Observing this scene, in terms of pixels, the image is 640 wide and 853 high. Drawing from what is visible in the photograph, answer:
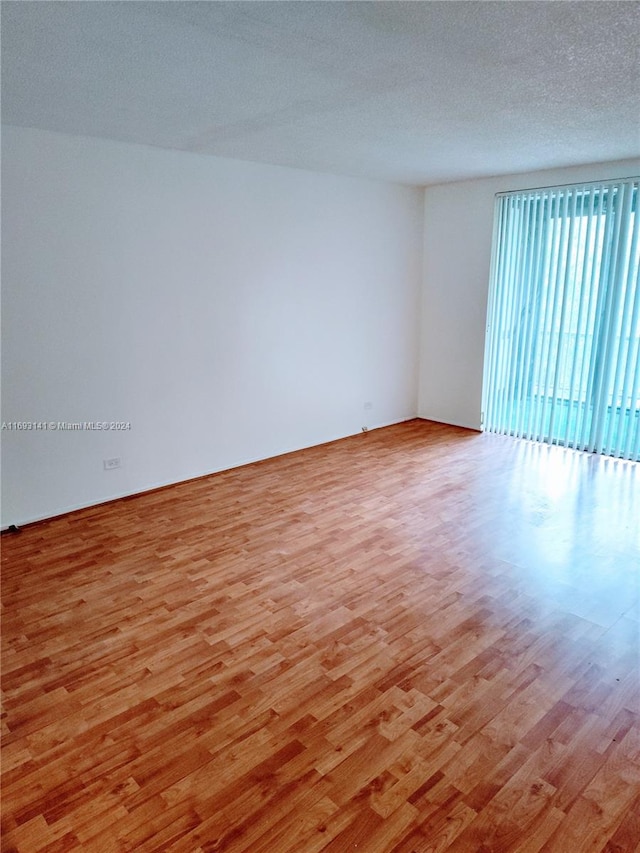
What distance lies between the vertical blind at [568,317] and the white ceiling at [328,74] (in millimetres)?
882

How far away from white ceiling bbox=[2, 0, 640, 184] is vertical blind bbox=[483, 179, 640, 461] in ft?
2.89

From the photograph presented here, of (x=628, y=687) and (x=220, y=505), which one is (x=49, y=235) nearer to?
(x=220, y=505)

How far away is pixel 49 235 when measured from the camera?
374cm

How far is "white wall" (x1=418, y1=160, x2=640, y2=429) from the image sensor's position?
5.90 metres

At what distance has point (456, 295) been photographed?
20.6 feet

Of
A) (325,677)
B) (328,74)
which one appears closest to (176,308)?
(328,74)

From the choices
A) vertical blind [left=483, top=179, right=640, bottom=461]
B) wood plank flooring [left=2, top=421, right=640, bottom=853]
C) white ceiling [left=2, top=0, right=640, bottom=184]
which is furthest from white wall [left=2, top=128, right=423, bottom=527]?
vertical blind [left=483, top=179, right=640, bottom=461]

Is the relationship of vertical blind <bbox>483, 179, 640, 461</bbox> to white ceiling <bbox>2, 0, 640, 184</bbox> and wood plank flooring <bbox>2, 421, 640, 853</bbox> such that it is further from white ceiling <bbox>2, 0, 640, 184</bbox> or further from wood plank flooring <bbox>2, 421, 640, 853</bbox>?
wood plank flooring <bbox>2, 421, 640, 853</bbox>

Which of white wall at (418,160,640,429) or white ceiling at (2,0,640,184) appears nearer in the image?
white ceiling at (2,0,640,184)

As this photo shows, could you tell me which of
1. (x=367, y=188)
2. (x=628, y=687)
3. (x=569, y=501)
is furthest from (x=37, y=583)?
(x=367, y=188)

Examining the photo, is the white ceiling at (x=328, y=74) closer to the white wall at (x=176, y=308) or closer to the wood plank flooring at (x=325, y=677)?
the white wall at (x=176, y=308)

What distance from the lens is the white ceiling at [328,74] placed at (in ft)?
6.72

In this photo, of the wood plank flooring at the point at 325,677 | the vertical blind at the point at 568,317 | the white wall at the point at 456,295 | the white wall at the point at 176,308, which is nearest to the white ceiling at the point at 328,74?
the white wall at the point at 176,308

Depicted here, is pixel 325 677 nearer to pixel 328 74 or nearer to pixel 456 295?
pixel 328 74
